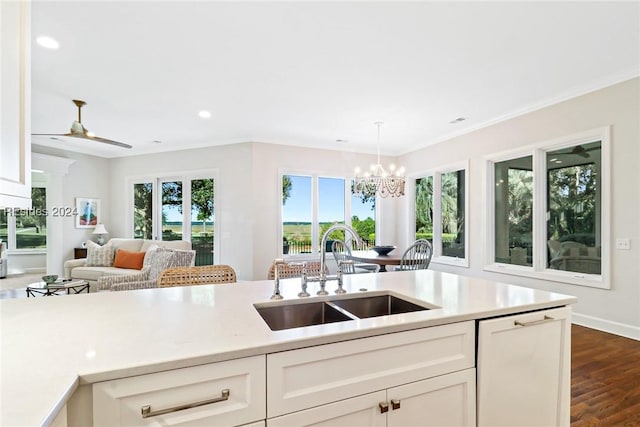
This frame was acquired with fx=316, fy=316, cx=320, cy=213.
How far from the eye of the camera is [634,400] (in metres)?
2.21

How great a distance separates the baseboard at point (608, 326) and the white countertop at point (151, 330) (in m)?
2.70

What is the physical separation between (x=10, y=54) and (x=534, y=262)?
5.13 metres

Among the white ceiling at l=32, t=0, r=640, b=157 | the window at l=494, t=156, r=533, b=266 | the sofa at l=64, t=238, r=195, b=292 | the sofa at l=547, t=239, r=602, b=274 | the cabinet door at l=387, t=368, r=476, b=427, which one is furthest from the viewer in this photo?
the sofa at l=64, t=238, r=195, b=292

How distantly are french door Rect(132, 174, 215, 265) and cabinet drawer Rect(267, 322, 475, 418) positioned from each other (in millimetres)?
5672

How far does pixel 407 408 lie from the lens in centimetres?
120

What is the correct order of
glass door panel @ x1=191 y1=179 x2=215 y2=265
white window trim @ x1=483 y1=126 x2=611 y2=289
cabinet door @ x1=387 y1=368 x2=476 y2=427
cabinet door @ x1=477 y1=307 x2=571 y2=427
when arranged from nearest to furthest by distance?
cabinet door @ x1=387 y1=368 x2=476 y2=427 < cabinet door @ x1=477 y1=307 x2=571 y2=427 < white window trim @ x1=483 y1=126 x2=611 y2=289 < glass door panel @ x1=191 y1=179 x2=215 y2=265

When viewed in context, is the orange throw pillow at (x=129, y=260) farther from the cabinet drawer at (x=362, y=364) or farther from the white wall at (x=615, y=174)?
the white wall at (x=615, y=174)

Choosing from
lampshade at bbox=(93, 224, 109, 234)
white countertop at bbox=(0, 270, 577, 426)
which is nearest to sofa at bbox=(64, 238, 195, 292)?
lampshade at bbox=(93, 224, 109, 234)

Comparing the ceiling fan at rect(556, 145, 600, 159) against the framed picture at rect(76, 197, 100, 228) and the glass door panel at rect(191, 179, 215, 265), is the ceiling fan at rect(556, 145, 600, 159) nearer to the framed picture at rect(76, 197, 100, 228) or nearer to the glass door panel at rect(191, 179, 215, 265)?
the glass door panel at rect(191, 179, 215, 265)

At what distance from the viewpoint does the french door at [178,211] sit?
6406 mm

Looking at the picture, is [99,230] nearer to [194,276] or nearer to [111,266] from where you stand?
[111,266]

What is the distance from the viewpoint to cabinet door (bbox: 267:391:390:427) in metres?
1.02

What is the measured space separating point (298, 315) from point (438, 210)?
5078 millimetres

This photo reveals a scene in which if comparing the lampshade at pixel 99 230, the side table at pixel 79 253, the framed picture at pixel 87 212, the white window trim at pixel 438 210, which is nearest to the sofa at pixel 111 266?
the side table at pixel 79 253
